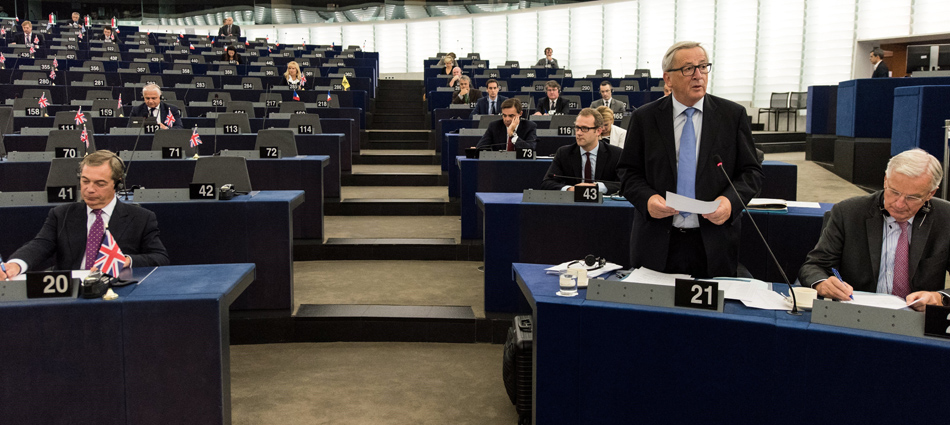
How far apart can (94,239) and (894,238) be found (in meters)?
2.75

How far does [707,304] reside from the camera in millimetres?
1890

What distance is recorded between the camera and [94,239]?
281cm

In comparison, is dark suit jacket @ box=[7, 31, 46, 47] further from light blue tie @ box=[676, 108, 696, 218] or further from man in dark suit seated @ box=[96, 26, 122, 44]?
light blue tie @ box=[676, 108, 696, 218]

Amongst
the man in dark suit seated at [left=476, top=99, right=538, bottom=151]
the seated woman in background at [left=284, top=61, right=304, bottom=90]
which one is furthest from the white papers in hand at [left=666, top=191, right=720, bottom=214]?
the seated woman in background at [left=284, top=61, right=304, bottom=90]

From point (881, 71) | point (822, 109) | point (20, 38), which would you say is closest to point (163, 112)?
point (822, 109)

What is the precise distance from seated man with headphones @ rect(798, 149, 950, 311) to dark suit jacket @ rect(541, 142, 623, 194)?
1.76m

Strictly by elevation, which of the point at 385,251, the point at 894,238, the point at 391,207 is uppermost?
the point at 894,238

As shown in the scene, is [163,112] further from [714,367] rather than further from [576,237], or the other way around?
[714,367]

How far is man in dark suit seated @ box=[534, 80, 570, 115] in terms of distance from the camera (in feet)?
26.0

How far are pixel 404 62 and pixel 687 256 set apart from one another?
627 inches

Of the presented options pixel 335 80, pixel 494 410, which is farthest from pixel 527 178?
pixel 335 80

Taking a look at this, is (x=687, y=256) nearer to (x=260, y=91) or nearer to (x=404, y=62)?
(x=260, y=91)

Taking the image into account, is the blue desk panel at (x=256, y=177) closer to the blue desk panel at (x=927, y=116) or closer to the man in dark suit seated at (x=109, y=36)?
the blue desk panel at (x=927, y=116)

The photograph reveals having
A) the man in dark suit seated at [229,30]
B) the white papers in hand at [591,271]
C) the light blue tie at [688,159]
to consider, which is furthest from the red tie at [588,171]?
the man in dark suit seated at [229,30]
